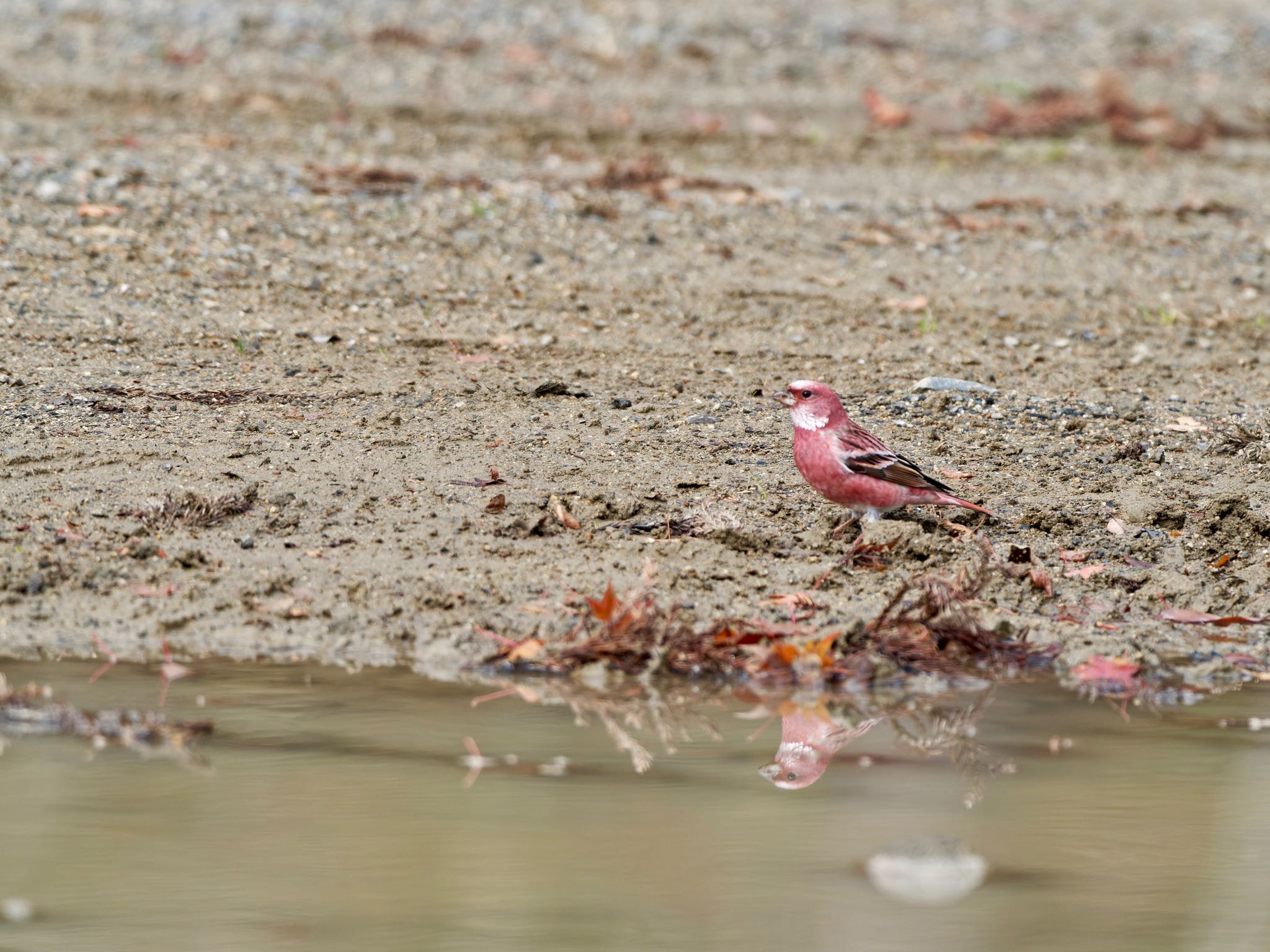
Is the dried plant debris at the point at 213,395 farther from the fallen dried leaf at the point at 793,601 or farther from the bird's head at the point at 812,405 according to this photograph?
the fallen dried leaf at the point at 793,601

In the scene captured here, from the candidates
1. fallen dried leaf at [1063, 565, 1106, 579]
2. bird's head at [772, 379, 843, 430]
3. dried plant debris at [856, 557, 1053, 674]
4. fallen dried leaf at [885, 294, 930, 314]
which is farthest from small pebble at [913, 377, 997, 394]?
dried plant debris at [856, 557, 1053, 674]

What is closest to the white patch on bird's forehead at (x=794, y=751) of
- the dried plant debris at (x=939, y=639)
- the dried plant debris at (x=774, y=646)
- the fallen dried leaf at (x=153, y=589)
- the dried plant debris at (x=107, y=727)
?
the dried plant debris at (x=774, y=646)

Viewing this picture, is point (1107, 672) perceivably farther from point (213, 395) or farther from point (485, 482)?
point (213, 395)

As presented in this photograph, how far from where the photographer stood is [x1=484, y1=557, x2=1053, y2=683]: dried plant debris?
17.1 feet

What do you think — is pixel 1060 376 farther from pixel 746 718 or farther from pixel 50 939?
pixel 50 939

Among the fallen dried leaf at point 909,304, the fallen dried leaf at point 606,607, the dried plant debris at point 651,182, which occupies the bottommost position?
the fallen dried leaf at point 606,607

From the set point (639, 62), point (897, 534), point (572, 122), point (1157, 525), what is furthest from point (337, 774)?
point (639, 62)

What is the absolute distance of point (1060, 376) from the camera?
7.97m

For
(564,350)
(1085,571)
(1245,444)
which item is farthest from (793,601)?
(564,350)

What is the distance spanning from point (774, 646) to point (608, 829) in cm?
135

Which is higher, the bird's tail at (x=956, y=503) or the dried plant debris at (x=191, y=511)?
the bird's tail at (x=956, y=503)

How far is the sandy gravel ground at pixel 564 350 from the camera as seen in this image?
18.9 feet

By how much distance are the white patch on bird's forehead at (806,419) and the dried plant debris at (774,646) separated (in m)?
0.80

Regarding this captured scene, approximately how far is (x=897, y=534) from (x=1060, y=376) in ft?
7.55
